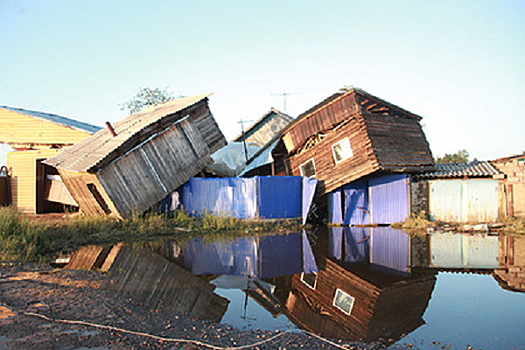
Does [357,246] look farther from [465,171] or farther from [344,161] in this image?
[465,171]

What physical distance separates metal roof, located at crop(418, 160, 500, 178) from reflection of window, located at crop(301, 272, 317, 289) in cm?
1197

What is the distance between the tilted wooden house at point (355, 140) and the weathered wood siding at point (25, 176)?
11.9 m

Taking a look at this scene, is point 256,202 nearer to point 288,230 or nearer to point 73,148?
point 288,230

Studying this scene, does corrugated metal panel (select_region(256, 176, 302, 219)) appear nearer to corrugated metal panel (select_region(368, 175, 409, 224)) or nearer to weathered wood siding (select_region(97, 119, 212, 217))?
weathered wood siding (select_region(97, 119, 212, 217))

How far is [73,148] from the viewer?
53.0ft

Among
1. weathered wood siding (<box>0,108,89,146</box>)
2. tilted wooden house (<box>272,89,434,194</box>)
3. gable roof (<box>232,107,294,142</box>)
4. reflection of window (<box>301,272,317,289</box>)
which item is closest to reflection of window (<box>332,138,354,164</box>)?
tilted wooden house (<box>272,89,434,194</box>)

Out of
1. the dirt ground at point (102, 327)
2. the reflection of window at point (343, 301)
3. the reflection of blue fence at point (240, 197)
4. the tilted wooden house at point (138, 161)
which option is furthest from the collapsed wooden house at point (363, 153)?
the dirt ground at point (102, 327)

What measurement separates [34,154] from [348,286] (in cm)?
1666

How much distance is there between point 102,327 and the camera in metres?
4.90

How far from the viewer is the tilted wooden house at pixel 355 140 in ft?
54.5

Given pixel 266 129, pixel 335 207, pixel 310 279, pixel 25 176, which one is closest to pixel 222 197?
pixel 335 207

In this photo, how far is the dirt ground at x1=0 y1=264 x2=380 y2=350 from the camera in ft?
14.5

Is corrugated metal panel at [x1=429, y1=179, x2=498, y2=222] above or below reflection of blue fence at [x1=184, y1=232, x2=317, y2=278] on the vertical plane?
above

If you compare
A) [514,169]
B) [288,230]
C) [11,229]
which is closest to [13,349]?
[11,229]
